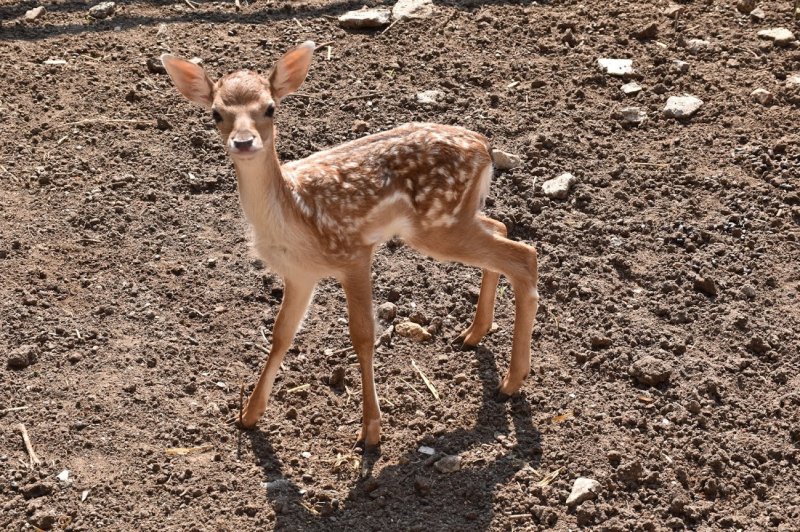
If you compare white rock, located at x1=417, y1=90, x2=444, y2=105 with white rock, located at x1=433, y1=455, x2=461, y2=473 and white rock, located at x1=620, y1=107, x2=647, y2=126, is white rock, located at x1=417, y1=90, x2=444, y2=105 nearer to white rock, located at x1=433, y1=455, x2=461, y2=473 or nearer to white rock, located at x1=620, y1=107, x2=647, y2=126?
white rock, located at x1=620, y1=107, x2=647, y2=126

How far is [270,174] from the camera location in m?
5.63

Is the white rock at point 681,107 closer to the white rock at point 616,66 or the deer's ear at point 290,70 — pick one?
the white rock at point 616,66

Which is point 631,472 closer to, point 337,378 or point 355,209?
point 337,378

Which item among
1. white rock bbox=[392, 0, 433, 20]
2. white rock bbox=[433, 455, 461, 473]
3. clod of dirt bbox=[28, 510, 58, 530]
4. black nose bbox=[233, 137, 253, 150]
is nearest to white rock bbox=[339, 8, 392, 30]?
white rock bbox=[392, 0, 433, 20]

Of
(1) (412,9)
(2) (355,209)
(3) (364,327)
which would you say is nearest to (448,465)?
(3) (364,327)

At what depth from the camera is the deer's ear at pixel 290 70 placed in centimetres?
588

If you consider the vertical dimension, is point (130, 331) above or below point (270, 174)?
below

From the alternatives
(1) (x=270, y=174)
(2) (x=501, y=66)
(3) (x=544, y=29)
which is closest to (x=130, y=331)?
(1) (x=270, y=174)

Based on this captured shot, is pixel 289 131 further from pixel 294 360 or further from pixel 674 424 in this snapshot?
pixel 674 424

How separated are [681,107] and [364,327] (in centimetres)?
337

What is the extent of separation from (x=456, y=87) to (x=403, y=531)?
3848mm

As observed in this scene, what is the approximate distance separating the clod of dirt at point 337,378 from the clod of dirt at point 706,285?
2.05m

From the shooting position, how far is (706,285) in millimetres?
6777

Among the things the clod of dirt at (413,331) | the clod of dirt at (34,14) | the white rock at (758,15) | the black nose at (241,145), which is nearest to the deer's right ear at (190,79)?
the black nose at (241,145)
